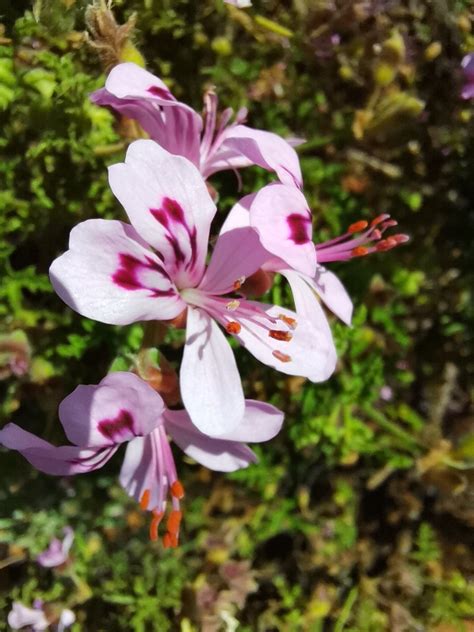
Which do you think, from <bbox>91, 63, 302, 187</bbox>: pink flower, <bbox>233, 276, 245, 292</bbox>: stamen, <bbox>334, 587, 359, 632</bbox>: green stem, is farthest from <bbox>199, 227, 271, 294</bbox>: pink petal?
<bbox>334, 587, 359, 632</bbox>: green stem

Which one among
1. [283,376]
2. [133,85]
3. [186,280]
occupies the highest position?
[133,85]

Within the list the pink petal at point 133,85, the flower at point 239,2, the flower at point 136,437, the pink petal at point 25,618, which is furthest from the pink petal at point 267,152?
the pink petal at point 25,618

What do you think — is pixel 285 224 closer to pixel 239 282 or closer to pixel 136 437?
pixel 239 282

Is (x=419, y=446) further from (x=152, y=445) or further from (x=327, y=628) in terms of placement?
(x=152, y=445)

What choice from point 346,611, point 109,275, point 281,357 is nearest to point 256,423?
point 281,357

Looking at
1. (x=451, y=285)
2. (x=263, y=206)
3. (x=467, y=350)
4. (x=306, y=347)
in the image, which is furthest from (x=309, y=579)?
(x=263, y=206)

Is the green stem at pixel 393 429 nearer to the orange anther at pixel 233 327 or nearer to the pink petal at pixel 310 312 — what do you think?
the pink petal at pixel 310 312

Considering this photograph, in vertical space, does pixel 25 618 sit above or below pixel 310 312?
below
